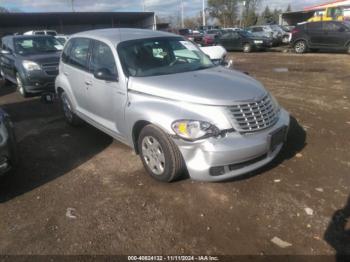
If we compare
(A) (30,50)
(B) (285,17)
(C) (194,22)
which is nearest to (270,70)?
(A) (30,50)

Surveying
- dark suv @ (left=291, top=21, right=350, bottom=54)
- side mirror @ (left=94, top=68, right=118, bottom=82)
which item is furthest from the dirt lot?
dark suv @ (left=291, top=21, right=350, bottom=54)

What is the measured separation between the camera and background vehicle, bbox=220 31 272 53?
2095cm

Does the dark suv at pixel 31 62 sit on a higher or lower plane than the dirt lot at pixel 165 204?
higher

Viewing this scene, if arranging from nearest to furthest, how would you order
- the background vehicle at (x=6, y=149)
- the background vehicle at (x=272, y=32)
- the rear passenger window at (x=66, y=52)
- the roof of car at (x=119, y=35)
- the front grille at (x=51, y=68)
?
the background vehicle at (x=6, y=149) → the roof of car at (x=119, y=35) → the rear passenger window at (x=66, y=52) → the front grille at (x=51, y=68) → the background vehicle at (x=272, y=32)

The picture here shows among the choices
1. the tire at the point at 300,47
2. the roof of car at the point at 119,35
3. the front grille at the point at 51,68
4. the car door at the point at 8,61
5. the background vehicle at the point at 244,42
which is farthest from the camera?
the background vehicle at the point at 244,42

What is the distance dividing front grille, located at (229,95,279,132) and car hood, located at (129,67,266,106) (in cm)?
8

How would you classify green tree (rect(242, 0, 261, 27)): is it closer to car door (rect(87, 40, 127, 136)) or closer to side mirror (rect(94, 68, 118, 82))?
car door (rect(87, 40, 127, 136))

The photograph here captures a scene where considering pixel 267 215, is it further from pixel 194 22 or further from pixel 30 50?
pixel 194 22

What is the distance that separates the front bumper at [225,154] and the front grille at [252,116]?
0.09 metres

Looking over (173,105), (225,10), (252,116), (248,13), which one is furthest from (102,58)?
(225,10)

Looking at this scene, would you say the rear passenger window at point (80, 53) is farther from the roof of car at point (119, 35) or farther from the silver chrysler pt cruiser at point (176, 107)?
the roof of car at point (119, 35)

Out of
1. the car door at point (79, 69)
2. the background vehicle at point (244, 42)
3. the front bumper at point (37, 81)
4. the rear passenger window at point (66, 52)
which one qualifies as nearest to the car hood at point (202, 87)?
the car door at point (79, 69)

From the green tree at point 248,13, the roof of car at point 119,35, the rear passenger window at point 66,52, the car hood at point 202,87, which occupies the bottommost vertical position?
the car hood at point 202,87

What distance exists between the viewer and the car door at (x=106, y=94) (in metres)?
4.26
